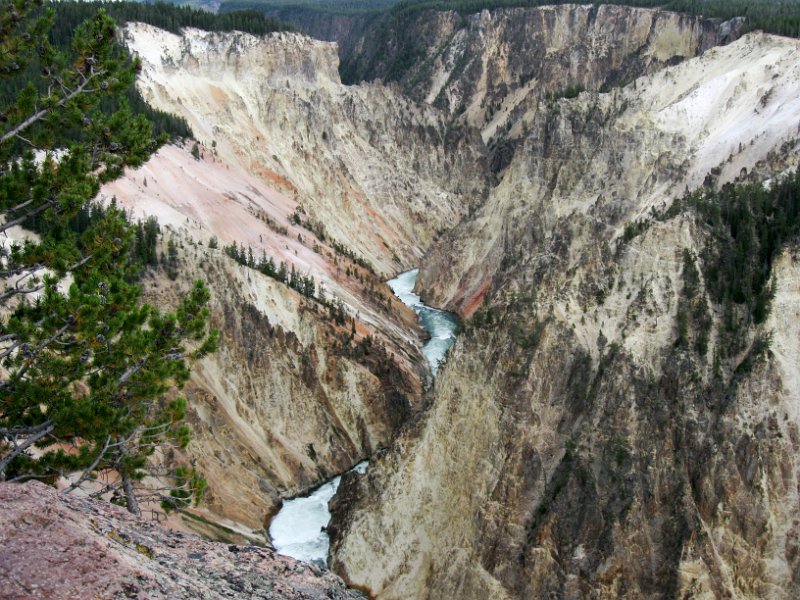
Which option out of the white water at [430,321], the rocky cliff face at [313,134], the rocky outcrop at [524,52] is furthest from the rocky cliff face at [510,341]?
the rocky outcrop at [524,52]

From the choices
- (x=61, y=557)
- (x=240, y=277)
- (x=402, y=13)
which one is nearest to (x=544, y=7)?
(x=402, y=13)

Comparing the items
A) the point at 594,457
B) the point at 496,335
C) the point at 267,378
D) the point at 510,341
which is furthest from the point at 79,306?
the point at 267,378

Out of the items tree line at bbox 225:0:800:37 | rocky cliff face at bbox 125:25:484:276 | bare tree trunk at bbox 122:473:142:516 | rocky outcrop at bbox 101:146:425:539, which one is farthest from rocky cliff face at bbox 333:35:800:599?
rocky cliff face at bbox 125:25:484:276

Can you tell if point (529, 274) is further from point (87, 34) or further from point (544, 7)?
point (544, 7)

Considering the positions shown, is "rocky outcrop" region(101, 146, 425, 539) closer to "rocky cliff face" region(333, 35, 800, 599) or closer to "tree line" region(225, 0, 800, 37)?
"rocky cliff face" region(333, 35, 800, 599)

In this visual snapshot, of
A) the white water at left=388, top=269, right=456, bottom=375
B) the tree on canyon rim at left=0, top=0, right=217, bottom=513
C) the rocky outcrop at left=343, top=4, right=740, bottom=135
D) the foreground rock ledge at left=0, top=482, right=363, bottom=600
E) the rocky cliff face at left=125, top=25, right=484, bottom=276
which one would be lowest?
the foreground rock ledge at left=0, top=482, right=363, bottom=600

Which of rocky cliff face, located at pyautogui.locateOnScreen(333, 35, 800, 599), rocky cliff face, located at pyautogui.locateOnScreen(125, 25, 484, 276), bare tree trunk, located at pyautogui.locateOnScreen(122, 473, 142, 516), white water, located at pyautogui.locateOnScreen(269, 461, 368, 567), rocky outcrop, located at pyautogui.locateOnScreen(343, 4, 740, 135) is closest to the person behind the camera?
bare tree trunk, located at pyautogui.locateOnScreen(122, 473, 142, 516)

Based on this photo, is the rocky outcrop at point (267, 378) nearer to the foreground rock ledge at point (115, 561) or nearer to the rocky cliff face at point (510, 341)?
the rocky cliff face at point (510, 341)
